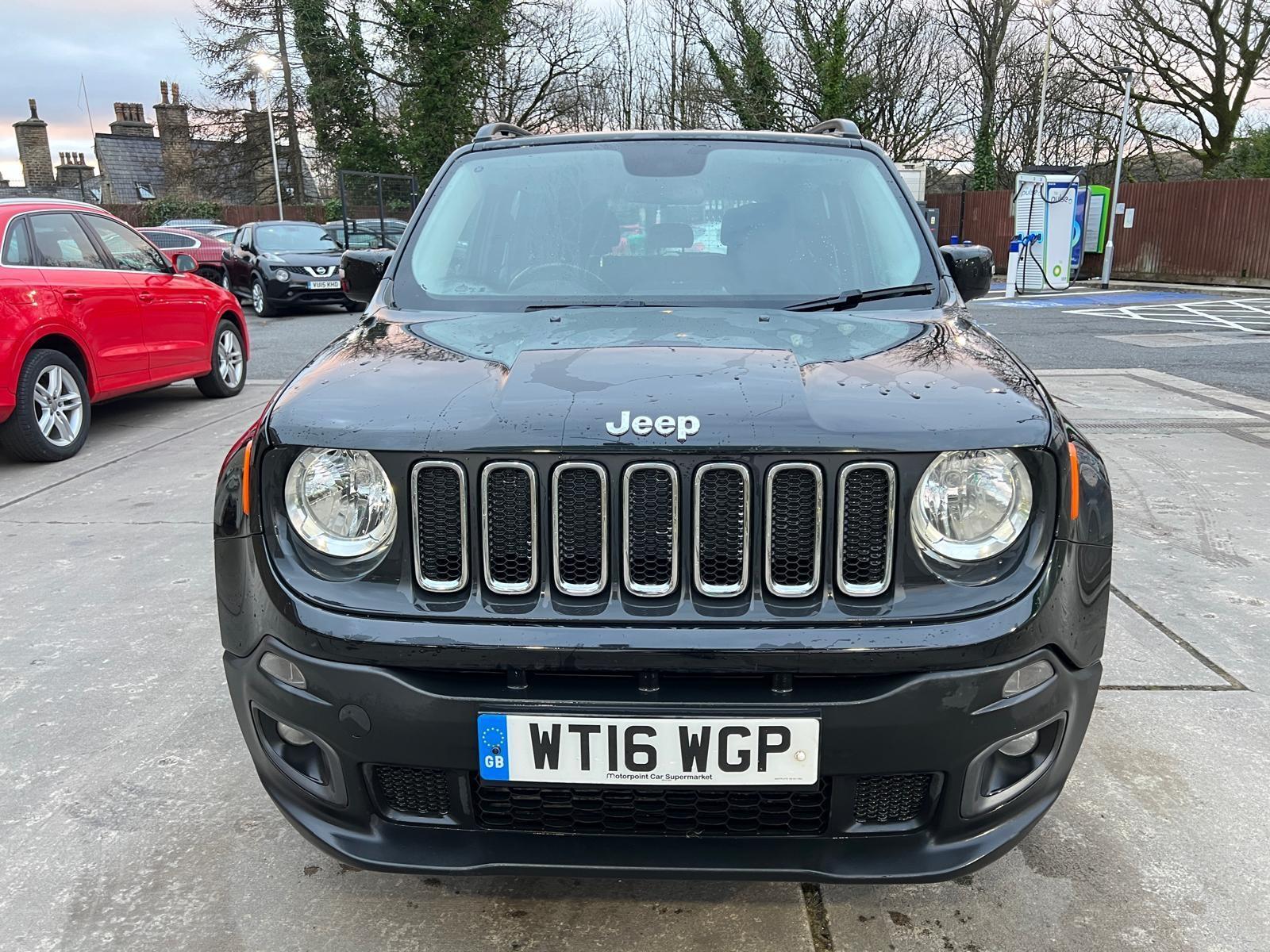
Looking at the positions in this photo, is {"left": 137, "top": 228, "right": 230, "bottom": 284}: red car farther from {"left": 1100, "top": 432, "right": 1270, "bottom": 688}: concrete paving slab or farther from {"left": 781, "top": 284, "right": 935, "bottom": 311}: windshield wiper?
{"left": 781, "top": 284, "right": 935, "bottom": 311}: windshield wiper

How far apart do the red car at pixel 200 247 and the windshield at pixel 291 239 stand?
1.72 m

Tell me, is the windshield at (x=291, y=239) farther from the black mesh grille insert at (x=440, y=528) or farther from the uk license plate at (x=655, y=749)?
the uk license plate at (x=655, y=749)

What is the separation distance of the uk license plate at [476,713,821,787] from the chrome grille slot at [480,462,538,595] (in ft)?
0.79

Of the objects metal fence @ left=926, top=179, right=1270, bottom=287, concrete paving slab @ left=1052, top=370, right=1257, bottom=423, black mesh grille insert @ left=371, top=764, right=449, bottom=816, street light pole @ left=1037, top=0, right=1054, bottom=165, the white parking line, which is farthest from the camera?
street light pole @ left=1037, top=0, right=1054, bottom=165

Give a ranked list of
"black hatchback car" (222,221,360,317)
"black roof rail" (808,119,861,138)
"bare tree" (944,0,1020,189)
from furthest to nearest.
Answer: "bare tree" (944,0,1020,189) < "black hatchback car" (222,221,360,317) < "black roof rail" (808,119,861,138)

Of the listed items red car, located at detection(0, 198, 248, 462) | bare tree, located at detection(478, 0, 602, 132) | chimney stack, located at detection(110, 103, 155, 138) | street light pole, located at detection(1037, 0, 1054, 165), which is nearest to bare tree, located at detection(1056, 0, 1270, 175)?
street light pole, located at detection(1037, 0, 1054, 165)

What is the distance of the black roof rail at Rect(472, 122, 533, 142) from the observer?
3.35 m

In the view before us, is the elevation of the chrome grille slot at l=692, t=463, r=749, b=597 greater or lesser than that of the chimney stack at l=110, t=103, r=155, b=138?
lesser

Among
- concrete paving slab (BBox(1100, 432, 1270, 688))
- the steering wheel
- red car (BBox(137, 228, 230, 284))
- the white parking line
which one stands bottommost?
the white parking line

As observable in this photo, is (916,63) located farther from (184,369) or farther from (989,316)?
(184,369)

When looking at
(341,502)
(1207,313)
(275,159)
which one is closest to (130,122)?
(275,159)

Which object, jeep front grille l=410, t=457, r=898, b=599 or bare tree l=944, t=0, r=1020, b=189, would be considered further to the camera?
bare tree l=944, t=0, r=1020, b=189

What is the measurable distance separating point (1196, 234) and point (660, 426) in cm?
2394

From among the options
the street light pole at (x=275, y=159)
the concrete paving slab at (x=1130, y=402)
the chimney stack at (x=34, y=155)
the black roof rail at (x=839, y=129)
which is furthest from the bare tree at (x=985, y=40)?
the chimney stack at (x=34, y=155)
